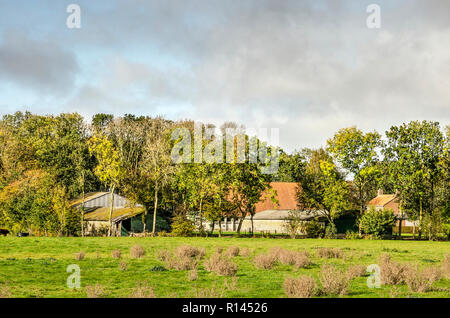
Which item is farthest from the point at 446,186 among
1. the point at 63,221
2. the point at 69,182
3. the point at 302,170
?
the point at 69,182

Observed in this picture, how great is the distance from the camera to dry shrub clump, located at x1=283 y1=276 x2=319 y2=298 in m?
15.0

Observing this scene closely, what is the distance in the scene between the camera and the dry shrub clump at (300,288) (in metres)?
15.0

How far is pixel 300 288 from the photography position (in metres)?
15.0

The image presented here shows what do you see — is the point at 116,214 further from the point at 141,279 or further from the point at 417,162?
the point at 141,279

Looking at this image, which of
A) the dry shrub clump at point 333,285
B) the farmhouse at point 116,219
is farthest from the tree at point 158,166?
the dry shrub clump at point 333,285

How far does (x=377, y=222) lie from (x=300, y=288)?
1882 inches

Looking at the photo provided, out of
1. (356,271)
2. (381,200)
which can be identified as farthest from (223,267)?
(381,200)

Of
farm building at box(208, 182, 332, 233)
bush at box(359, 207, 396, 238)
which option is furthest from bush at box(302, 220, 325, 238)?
farm building at box(208, 182, 332, 233)

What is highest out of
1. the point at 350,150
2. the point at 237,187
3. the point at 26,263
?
the point at 350,150

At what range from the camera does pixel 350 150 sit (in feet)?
220

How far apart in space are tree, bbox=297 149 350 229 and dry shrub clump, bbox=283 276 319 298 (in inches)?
1983
